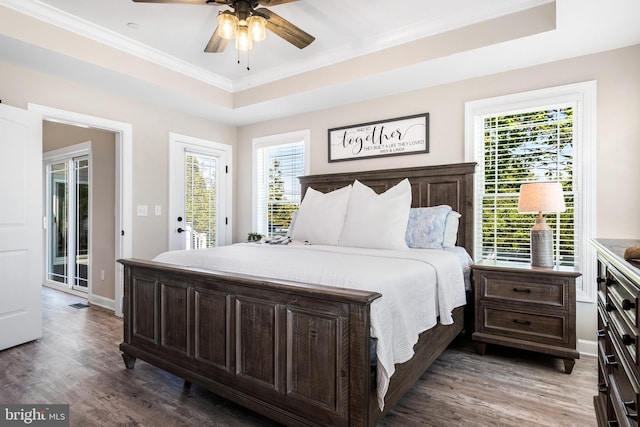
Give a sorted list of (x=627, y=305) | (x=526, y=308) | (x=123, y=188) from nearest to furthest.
Result: (x=627, y=305) < (x=526, y=308) < (x=123, y=188)

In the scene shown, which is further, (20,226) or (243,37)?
(20,226)

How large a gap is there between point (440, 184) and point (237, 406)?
2615mm

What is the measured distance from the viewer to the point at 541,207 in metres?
2.72

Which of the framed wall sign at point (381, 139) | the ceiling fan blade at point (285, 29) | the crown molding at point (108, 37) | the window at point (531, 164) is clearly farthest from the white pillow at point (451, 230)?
the crown molding at point (108, 37)

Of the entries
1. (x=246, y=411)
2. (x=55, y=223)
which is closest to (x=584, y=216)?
(x=246, y=411)

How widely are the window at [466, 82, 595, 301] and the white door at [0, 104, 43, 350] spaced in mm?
4040

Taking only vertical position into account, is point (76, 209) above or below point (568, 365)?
above

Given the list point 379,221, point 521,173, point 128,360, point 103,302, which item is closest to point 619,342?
point 379,221

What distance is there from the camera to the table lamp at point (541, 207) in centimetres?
271

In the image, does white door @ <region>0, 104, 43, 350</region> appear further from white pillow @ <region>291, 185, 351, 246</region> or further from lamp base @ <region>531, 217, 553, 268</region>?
lamp base @ <region>531, 217, 553, 268</region>

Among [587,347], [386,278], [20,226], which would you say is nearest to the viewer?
[386,278]

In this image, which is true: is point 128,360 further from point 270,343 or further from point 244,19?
point 244,19

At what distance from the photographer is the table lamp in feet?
8.87

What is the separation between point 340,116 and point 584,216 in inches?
105
